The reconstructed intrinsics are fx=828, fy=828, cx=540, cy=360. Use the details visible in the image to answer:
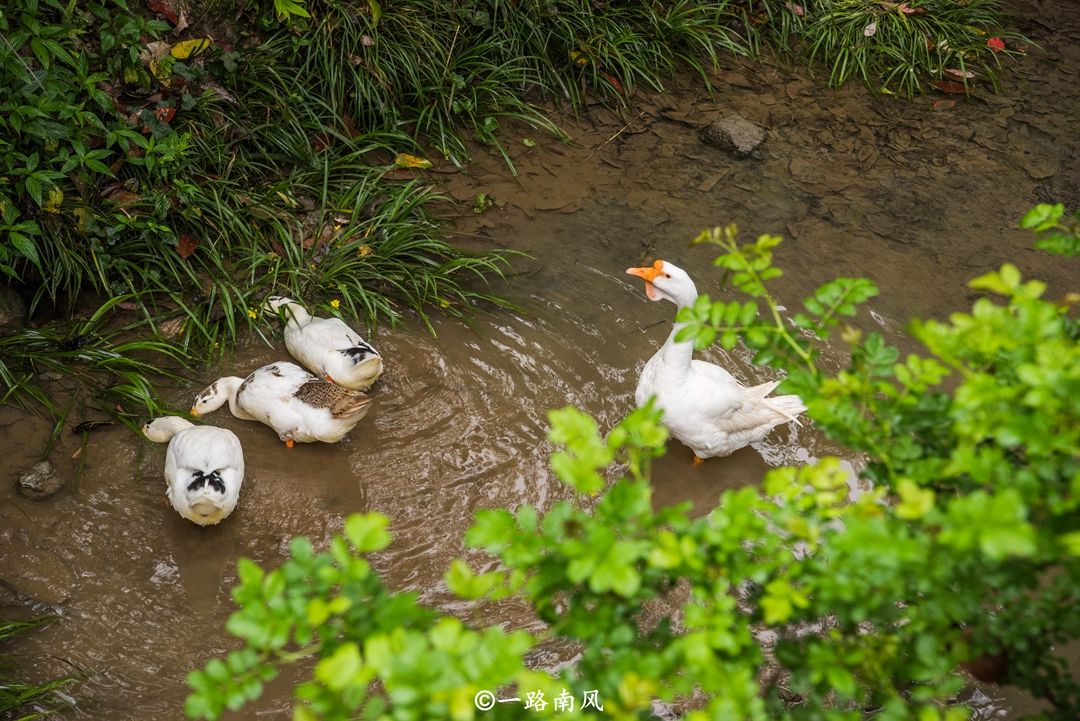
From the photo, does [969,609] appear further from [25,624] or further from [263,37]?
[263,37]

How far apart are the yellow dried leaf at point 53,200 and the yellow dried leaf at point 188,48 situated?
93 centimetres

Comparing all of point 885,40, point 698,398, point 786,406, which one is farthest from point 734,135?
point 698,398

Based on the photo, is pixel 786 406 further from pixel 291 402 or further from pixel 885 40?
pixel 885 40

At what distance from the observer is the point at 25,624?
2.96 metres

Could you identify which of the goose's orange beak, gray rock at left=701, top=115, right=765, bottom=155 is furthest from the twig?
the goose's orange beak

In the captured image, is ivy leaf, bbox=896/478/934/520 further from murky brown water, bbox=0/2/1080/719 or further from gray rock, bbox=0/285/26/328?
gray rock, bbox=0/285/26/328

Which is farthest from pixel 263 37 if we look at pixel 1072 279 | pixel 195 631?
pixel 1072 279

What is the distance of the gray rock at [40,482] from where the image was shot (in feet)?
11.1

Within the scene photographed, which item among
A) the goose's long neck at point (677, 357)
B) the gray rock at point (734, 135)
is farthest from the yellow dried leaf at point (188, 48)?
the gray rock at point (734, 135)

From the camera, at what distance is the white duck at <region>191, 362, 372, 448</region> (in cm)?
352

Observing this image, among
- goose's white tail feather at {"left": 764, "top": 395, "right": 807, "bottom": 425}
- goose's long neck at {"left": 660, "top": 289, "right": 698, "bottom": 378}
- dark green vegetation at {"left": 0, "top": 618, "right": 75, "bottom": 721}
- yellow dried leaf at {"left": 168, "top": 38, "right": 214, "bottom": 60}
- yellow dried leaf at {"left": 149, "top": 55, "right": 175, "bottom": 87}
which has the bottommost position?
dark green vegetation at {"left": 0, "top": 618, "right": 75, "bottom": 721}

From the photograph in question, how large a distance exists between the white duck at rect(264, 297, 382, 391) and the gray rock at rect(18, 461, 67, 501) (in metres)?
1.10

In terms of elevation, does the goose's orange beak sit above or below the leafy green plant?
below

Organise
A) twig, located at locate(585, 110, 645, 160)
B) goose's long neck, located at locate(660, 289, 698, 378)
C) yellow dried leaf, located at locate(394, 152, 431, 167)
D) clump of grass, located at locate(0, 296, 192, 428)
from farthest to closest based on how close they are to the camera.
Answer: twig, located at locate(585, 110, 645, 160) → yellow dried leaf, located at locate(394, 152, 431, 167) → clump of grass, located at locate(0, 296, 192, 428) → goose's long neck, located at locate(660, 289, 698, 378)
